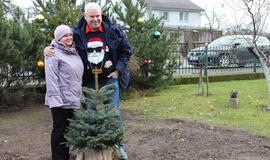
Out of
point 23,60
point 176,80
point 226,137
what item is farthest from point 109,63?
point 176,80

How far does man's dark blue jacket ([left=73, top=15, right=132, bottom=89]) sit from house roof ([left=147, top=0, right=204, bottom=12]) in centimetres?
3760

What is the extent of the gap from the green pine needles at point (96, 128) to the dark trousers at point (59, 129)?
272 millimetres

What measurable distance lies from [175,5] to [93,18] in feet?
136

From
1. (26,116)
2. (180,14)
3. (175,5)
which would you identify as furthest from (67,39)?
(180,14)

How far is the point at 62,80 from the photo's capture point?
3471 mm

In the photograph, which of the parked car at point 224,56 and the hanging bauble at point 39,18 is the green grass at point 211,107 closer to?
the hanging bauble at point 39,18

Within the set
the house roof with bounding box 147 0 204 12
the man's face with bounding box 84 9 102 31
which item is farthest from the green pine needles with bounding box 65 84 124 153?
the house roof with bounding box 147 0 204 12

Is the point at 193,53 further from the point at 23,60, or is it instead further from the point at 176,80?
the point at 23,60

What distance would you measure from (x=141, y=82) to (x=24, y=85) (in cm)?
378

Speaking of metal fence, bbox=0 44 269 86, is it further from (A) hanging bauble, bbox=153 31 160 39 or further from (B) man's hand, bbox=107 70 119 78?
(B) man's hand, bbox=107 70 119 78

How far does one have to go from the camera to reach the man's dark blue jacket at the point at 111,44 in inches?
144

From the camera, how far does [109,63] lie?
3.72 metres

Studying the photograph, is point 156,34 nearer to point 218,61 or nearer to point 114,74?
point 114,74

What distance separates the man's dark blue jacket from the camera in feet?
12.0
